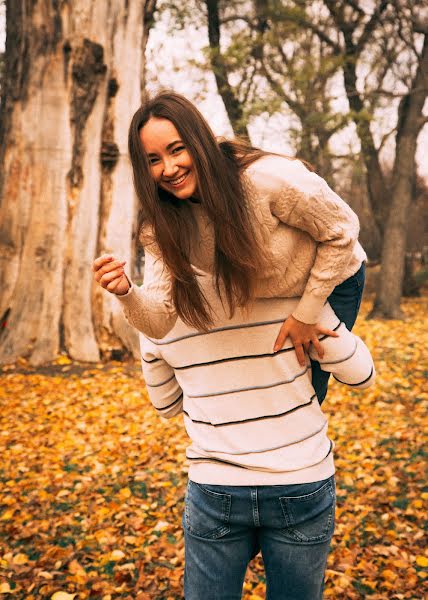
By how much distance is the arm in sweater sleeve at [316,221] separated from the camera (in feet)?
4.75

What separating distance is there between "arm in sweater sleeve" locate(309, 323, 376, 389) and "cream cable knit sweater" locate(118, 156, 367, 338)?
0.40 feet

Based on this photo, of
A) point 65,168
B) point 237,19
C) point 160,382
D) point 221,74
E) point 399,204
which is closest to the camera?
point 160,382

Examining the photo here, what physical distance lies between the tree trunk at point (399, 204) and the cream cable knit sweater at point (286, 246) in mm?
10758

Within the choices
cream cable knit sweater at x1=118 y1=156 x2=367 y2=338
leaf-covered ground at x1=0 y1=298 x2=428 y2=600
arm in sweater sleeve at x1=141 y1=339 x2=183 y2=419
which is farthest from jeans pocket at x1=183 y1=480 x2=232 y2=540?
leaf-covered ground at x1=0 y1=298 x2=428 y2=600

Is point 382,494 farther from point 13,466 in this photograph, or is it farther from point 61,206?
point 61,206

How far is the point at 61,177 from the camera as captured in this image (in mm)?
7211

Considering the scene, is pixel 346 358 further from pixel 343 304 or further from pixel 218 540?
pixel 218 540

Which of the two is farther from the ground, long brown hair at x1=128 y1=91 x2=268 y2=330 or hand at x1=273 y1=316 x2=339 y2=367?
long brown hair at x1=128 y1=91 x2=268 y2=330

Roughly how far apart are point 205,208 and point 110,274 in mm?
297

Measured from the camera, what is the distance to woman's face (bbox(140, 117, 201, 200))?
149 cm

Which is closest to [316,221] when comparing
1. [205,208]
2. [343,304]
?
[205,208]

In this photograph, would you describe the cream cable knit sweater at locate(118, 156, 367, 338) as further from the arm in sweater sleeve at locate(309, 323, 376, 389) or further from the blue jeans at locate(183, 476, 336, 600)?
the blue jeans at locate(183, 476, 336, 600)

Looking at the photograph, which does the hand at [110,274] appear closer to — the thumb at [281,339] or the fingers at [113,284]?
the fingers at [113,284]

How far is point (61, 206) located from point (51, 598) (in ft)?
16.9
